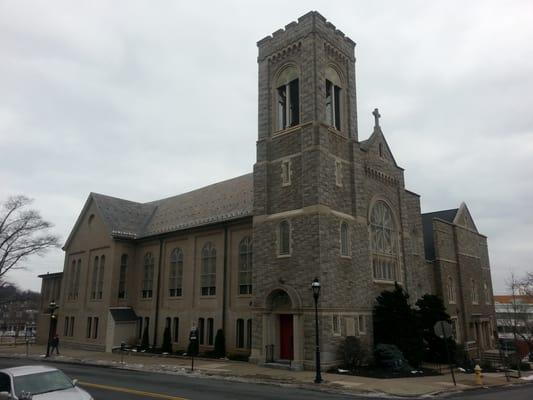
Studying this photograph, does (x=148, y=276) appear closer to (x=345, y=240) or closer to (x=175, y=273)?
(x=175, y=273)

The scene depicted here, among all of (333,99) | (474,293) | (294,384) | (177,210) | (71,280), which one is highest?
(333,99)

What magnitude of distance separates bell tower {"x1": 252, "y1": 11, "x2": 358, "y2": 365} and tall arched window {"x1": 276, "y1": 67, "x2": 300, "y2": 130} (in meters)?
0.06

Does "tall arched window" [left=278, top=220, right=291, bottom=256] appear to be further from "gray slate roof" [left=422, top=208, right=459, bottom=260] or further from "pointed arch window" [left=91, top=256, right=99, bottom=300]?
"pointed arch window" [left=91, top=256, right=99, bottom=300]

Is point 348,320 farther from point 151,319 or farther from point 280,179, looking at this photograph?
point 151,319

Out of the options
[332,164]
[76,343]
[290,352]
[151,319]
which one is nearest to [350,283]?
[290,352]

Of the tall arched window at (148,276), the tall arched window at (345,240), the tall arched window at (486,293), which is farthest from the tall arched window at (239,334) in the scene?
the tall arched window at (486,293)

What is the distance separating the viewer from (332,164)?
86.2 ft

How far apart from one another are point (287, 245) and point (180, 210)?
17.3 m

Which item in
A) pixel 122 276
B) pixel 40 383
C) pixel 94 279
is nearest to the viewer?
pixel 40 383

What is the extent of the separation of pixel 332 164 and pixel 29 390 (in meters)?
19.9

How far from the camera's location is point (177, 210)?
40.3 metres

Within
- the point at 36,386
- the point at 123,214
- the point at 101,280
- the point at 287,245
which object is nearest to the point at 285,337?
the point at 287,245

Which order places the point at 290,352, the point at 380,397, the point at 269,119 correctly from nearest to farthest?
the point at 380,397, the point at 290,352, the point at 269,119

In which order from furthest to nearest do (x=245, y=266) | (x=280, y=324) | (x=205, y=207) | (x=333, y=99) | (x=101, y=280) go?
(x=101, y=280) → (x=205, y=207) → (x=245, y=266) → (x=333, y=99) → (x=280, y=324)
